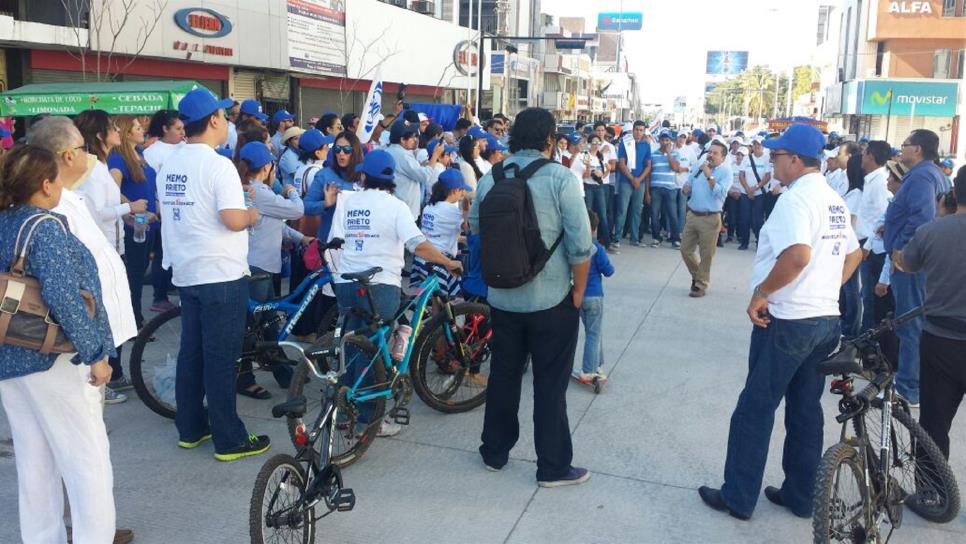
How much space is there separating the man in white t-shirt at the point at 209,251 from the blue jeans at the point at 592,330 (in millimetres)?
2567

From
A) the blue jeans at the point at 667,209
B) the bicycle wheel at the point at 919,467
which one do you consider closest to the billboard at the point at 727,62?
the blue jeans at the point at 667,209

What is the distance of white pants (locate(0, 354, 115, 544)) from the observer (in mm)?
3025

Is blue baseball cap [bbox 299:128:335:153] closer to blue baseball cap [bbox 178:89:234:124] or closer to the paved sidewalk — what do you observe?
the paved sidewalk

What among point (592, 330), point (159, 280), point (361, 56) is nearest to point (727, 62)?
point (361, 56)

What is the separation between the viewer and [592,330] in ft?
19.7

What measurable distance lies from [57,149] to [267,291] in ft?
8.22

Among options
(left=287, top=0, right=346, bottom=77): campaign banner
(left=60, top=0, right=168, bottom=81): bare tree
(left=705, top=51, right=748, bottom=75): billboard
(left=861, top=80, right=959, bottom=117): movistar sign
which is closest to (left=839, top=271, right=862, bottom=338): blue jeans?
(left=60, top=0, right=168, bottom=81): bare tree

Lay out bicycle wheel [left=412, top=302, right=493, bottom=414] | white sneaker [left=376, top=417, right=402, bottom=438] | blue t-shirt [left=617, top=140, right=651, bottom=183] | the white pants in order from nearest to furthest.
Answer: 1. the white pants
2. white sneaker [left=376, top=417, right=402, bottom=438]
3. bicycle wheel [left=412, top=302, right=493, bottom=414]
4. blue t-shirt [left=617, top=140, right=651, bottom=183]

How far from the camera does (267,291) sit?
578 centimetres

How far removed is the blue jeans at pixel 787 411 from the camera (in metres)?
3.79

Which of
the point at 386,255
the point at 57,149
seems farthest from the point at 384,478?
the point at 57,149

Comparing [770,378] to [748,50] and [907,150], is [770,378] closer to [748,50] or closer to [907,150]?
[907,150]

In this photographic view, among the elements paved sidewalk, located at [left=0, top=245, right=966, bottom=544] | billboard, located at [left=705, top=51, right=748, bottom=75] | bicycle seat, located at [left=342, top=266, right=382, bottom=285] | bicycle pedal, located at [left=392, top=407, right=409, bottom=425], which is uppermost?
billboard, located at [left=705, top=51, right=748, bottom=75]

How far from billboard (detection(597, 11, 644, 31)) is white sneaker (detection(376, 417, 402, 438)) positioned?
106 metres
